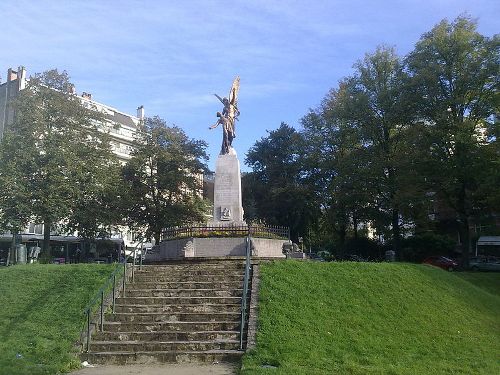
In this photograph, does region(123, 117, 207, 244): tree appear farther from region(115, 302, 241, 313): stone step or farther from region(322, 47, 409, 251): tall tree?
region(115, 302, 241, 313): stone step

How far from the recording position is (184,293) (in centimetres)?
1530

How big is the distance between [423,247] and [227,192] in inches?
932

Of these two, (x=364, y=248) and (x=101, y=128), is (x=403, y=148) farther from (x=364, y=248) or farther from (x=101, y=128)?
(x=101, y=128)

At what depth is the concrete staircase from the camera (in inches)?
472

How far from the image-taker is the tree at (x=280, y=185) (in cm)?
4812

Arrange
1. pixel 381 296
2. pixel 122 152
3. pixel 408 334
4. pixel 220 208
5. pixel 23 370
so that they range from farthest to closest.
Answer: pixel 122 152, pixel 220 208, pixel 381 296, pixel 408 334, pixel 23 370

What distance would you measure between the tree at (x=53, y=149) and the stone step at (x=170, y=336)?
61.2 ft

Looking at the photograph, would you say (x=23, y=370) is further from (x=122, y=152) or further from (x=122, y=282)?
(x=122, y=152)

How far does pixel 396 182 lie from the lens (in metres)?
35.1

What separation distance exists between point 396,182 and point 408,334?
23204 millimetres

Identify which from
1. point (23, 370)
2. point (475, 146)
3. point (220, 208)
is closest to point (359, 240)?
point (475, 146)

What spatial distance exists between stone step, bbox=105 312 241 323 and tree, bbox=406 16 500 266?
2160 centimetres

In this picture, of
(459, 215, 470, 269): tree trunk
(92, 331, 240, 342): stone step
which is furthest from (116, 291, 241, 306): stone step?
(459, 215, 470, 269): tree trunk

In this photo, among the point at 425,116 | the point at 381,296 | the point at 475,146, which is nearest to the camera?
the point at 381,296
